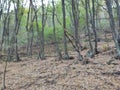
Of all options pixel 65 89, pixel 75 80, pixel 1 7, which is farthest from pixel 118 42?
pixel 1 7

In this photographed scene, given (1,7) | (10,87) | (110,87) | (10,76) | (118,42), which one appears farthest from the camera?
(1,7)

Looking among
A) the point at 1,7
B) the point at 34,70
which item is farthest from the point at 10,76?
the point at 1,7

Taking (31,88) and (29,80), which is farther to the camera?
(29,80)

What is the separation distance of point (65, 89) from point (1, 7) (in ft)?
39.2

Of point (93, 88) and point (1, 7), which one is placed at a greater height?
point (1, 7)

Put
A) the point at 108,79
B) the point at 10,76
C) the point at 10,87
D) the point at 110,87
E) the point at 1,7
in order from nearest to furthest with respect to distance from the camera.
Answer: the point at 110,87, the point at 108,79, the point at 10,87, the point at 10,76, the point at 1,7

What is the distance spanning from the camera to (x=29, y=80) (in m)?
10.1

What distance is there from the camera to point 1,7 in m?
18.8

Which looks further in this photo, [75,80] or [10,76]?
[10,76]

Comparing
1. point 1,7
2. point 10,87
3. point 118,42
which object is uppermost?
point 1,7

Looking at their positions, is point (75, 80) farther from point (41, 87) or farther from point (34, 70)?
point (34, 70)

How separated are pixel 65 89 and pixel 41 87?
3.26 feet

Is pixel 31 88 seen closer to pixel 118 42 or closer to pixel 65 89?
pixel 65 89

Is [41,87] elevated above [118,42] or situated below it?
below
